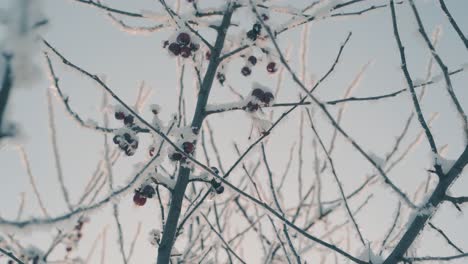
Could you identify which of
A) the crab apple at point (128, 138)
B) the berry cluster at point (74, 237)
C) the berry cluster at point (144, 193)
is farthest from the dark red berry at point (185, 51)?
the berry cluster at point (74, 237)

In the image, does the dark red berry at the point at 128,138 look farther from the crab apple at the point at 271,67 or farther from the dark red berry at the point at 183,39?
the crab apple at the point at 271,67

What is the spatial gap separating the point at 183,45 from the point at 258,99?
59 cm

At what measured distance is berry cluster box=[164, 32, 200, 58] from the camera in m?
2.87

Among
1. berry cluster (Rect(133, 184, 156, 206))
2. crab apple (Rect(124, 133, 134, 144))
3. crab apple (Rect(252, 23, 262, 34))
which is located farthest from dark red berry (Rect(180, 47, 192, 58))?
berry cluster (Rect(133, 184, 156, 206))

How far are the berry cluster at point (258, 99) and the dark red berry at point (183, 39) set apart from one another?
0.53 meters

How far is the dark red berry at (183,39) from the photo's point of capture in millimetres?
2863

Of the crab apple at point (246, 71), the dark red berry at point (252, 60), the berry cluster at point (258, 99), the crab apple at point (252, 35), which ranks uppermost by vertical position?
the crab apple at point (246, 71)

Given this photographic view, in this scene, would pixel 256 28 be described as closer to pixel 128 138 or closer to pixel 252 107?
pixel 252 107

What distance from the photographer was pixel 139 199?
2602 millimetres

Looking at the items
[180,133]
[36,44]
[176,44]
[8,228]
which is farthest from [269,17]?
[36,44]

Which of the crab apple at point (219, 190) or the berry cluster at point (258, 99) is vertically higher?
the berry cluster at point (258, 99)

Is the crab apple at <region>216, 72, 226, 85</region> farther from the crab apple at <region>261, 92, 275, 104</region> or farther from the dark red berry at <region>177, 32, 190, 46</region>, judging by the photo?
the crab apple at <region>261, 92, 275, 104</region>

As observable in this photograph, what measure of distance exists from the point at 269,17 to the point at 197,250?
70.2 inches

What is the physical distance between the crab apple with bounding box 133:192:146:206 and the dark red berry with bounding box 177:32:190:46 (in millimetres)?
966
